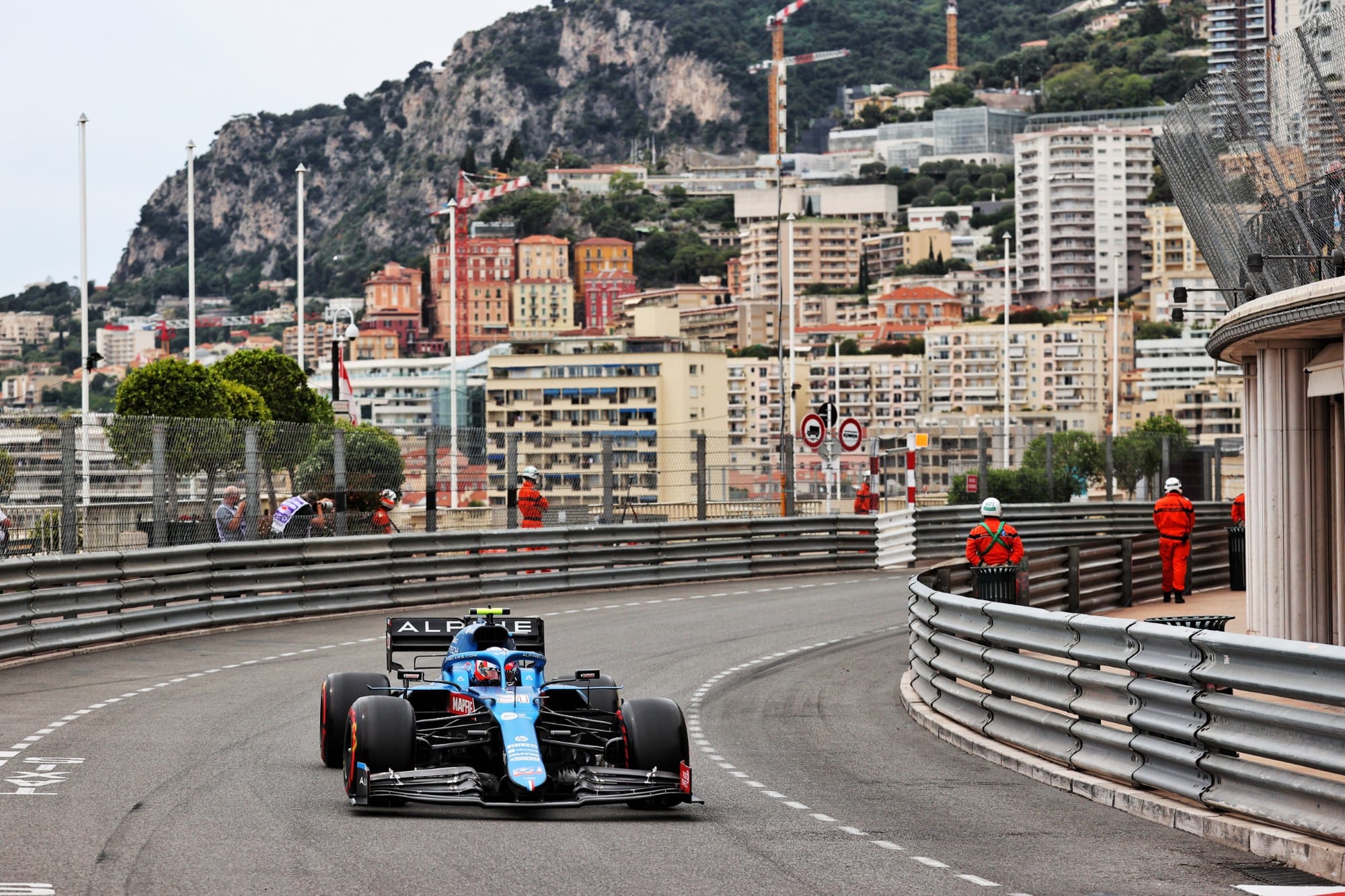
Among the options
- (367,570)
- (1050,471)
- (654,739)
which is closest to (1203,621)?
(654,739)

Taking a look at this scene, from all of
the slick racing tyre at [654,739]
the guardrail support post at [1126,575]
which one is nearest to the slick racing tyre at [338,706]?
the slick racing tyre at [654,739]

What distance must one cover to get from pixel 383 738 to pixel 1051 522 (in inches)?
1056

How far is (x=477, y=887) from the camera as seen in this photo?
7.35 meters

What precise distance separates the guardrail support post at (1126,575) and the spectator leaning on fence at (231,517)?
10.1 meters

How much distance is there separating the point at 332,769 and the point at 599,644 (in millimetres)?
7625

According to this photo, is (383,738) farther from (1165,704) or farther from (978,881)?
(1165,704)

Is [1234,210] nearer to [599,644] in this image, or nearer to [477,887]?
[599,644]

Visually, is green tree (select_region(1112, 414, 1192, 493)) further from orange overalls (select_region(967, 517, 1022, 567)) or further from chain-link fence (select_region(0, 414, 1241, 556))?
orange overalls (select_region(967, 517, 1022, 567))

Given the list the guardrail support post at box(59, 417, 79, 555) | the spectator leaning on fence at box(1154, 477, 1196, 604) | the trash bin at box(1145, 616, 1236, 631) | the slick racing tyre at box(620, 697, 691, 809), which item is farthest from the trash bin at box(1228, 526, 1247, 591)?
the slick racing tyre at box(620, 697, 691, 809)

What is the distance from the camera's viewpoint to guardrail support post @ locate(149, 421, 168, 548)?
18.8 metres

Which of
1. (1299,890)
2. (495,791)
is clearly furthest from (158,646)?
(1299,890)

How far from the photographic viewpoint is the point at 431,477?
2355 cm

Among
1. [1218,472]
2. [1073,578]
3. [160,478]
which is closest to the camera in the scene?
[160,478]

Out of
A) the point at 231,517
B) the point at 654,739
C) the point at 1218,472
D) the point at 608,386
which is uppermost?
the point at 608,386
